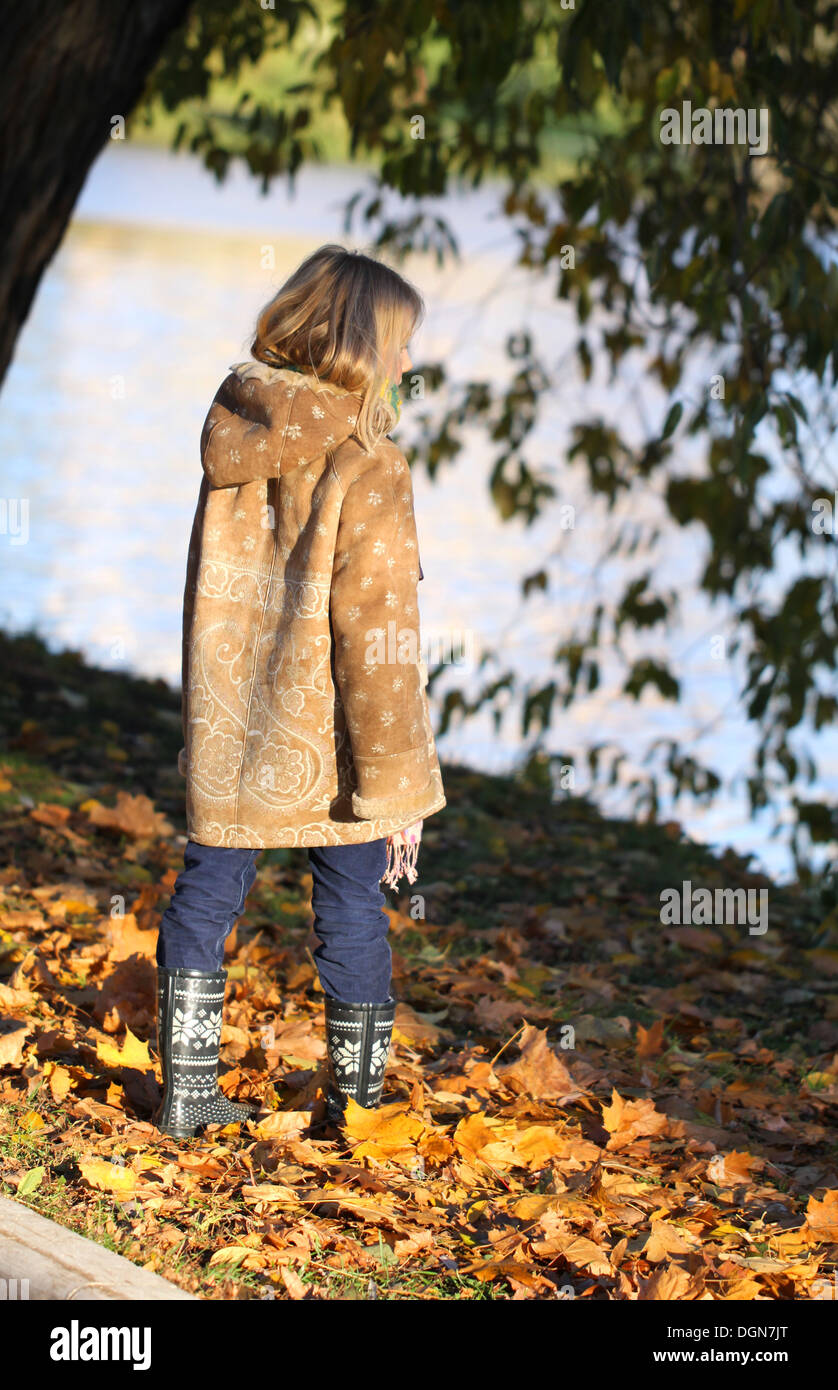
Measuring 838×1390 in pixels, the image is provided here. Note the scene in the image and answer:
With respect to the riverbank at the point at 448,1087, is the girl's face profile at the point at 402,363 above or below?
above

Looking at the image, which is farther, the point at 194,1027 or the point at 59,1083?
the point at 59,1083

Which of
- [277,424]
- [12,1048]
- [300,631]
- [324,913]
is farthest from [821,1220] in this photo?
[277,424]

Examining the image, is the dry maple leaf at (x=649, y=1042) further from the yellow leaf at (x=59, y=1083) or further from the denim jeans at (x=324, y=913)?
the yellow leaf at (x=59, y=1083)

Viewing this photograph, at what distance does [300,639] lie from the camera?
2.84 metres

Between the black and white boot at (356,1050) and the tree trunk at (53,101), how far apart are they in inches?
138

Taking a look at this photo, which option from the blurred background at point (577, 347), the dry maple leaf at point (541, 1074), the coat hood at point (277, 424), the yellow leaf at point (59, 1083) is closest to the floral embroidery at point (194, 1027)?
the yellow leaf at point (59, 1083)

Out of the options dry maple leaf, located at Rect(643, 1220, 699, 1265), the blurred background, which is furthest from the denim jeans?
the blurred background

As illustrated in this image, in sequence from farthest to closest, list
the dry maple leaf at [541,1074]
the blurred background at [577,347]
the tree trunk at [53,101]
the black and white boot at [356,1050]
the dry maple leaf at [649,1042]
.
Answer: the blurred background at [577,347] < the tree trunk at [53,101] < the dry maple leaf at [649,1042] < the dry maple leaf at [541,1074] < the black and white boot at [356,1050]

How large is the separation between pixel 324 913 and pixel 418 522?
1311 centimetres

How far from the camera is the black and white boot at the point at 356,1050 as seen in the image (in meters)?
3.02

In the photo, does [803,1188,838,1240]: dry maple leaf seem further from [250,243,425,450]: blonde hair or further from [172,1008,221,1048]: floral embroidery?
[250,243,425,450]: blonde hair

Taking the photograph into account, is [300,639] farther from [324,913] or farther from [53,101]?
[53,101]

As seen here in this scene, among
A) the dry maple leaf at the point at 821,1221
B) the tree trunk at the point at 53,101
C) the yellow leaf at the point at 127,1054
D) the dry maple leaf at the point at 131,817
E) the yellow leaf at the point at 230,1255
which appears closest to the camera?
the yellow leaf at the point at 230,1255

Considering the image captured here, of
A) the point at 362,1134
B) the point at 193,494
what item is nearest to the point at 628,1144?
the point at 362,1134
